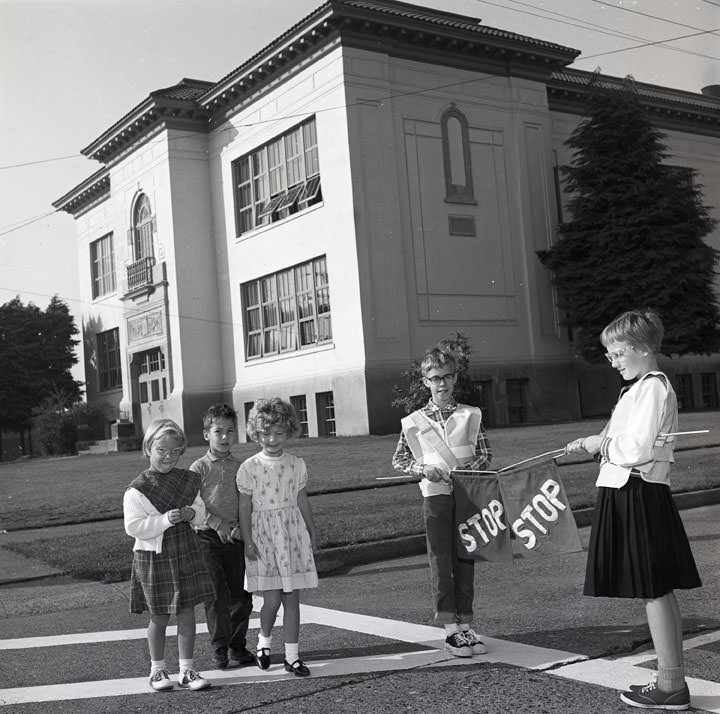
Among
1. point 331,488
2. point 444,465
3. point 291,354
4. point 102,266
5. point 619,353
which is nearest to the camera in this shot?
point 619,353

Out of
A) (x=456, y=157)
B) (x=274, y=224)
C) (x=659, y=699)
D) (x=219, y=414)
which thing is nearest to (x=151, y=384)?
(x=274, y=224)

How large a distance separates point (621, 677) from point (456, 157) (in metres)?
23.8

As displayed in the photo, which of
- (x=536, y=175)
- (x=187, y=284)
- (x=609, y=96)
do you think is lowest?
(x=187, y=284)

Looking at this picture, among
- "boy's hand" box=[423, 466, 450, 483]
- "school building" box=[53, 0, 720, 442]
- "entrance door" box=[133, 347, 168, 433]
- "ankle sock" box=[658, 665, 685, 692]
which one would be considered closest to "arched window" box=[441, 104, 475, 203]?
"school building" box=[53, 0, 720, 442]

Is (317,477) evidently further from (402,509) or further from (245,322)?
Result: (245,322)

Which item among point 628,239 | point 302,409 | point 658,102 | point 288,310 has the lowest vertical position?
point 302,409

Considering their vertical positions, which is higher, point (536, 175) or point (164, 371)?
point (536, 175)

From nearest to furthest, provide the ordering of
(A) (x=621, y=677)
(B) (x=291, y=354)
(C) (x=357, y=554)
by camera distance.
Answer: (A) (x=621, y=677) → (C) (x=357, y=554) → (B) (x=291, y=354)

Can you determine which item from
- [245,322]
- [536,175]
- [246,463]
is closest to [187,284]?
[245,322]

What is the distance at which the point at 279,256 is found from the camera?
28.8 metres

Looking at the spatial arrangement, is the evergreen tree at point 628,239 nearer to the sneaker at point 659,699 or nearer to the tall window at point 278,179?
the tall window at point 278,179

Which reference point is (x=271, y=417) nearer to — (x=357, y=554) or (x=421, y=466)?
(x=421, y=466)

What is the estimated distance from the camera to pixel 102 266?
4059 cm

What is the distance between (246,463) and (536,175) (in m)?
25.1
